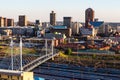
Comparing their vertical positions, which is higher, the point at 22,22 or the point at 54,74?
the point at 22,22

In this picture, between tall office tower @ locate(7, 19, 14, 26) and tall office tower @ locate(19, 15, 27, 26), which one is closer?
tall office tower @ locate(19, 15, 27, 26)

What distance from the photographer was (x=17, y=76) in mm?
2730

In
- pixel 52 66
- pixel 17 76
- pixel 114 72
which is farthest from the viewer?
pixel 52 66

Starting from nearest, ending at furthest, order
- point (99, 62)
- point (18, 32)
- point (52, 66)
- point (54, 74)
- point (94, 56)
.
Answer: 1. point (54, 74)
2. point (52, 66)
3. point (99, 62)
4. point (94, 56)
5. point (18, 32)

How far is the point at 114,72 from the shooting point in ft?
30.0

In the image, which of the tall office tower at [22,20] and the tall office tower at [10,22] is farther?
the tall office tower at [10,22]

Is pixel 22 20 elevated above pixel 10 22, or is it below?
above

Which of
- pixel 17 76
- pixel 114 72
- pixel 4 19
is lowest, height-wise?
pixel 114 72

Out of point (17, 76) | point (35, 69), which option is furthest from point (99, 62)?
point (17, 76)

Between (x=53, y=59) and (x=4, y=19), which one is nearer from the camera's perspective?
(x=53, y=59)

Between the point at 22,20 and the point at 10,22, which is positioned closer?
the point at 22,20

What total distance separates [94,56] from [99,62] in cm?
133

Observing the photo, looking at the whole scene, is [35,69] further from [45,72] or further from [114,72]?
[114,72]

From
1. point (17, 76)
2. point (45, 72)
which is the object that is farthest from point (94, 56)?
point (17, 76)
